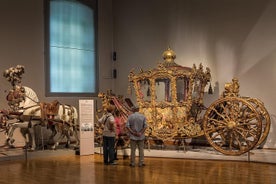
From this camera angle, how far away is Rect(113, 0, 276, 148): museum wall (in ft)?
35.4

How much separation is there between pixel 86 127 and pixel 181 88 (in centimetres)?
242

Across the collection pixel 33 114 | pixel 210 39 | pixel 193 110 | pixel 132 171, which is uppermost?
pixel 210 39

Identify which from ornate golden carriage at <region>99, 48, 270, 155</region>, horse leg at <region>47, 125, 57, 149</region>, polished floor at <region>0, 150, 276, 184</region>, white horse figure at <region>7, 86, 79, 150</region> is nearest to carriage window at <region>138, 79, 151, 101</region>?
ornate golden carriage at <region>99, 48, 270, 155</region>

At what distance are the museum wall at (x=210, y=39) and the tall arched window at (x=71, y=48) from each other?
968 mm

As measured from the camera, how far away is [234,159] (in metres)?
8.95

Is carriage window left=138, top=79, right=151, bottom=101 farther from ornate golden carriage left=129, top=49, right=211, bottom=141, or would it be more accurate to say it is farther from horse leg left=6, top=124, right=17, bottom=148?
horse leg left=6, top=124, right=17, bottom=148

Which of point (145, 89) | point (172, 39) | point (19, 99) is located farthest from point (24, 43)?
point (172, 39)

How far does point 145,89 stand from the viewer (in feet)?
34.5

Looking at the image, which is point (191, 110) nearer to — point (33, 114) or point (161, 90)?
point (161, 90)

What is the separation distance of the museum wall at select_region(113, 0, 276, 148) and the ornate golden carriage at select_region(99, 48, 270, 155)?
4.12 ft

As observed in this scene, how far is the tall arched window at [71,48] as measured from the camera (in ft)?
41.5

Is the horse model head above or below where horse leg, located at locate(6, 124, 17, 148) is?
above

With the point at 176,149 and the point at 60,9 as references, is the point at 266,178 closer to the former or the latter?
the point at 176,149

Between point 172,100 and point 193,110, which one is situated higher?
point 172,100
